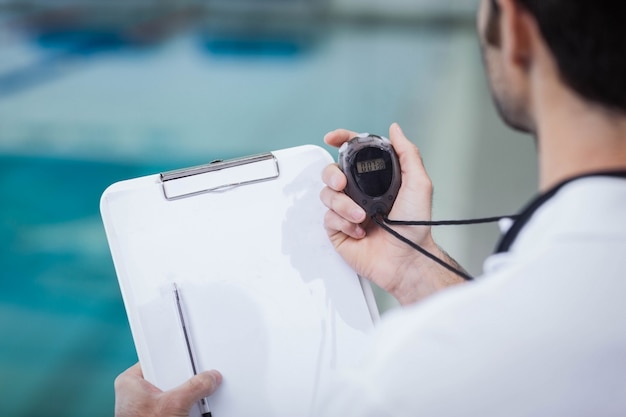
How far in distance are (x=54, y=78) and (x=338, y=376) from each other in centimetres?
Result: 590

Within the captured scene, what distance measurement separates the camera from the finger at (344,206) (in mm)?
1011

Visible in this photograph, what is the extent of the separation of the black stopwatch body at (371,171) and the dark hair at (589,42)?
428 mm

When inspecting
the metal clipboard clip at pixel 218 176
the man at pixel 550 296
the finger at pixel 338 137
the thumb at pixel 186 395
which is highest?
the finger at pixel 338 137

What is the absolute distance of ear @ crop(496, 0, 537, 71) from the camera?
25.5 inches

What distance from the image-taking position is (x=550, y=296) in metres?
0.60

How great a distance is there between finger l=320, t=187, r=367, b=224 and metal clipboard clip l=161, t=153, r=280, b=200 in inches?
3.4

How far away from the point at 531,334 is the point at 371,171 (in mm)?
479

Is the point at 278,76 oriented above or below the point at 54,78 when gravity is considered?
below

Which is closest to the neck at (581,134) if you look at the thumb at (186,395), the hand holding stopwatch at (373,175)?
the hand holding stopwatch at (373,175)

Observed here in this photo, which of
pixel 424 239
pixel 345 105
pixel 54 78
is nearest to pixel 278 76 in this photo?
pixel 345 105

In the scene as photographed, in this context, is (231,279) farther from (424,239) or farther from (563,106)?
(563,106)

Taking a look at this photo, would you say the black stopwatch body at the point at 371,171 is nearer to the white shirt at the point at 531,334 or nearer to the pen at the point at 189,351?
the pen at the point at 189,351

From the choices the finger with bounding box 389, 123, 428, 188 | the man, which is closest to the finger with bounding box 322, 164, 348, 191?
the finger with bounding box 389, 123, 428, 188

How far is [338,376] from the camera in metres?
0.66
